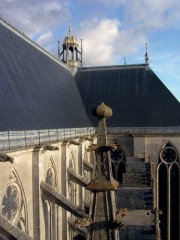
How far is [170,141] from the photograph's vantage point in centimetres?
2323

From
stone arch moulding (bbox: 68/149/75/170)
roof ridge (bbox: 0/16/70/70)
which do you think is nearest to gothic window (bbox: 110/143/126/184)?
stone arch moulding (bbox: 68/149/75/170)

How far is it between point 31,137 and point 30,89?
170 inches

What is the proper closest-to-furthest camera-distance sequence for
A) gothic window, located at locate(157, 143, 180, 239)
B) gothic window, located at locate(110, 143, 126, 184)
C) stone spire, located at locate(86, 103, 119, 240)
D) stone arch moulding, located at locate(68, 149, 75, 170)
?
stone spire, located at locate(86, 103, 119, 240) → stone arch moulding, located at locate(68, 149, 75, 170) → gothic window, located at locate(157, 143, 180, 239) → gothic window, located at locate(110, 143, 126, 184)

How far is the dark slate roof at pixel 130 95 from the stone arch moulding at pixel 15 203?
47.2ft

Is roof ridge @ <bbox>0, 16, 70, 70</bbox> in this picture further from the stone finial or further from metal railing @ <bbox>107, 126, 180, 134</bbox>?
the stone finial

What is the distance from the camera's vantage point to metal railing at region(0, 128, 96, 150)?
9.17 m

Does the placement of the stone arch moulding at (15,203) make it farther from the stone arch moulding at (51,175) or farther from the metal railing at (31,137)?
the stone arch moulding at (51,175)

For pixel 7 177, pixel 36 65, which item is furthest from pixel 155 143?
pixel 7 177

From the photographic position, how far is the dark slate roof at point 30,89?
11688 mm

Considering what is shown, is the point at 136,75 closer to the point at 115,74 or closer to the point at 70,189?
the point at 115,74

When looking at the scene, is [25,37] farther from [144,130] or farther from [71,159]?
[144,130]

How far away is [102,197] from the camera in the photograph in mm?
5445

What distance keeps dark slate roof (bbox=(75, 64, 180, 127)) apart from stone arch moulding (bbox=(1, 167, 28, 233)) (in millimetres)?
14396

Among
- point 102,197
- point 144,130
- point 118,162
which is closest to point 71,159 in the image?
point 118,162
